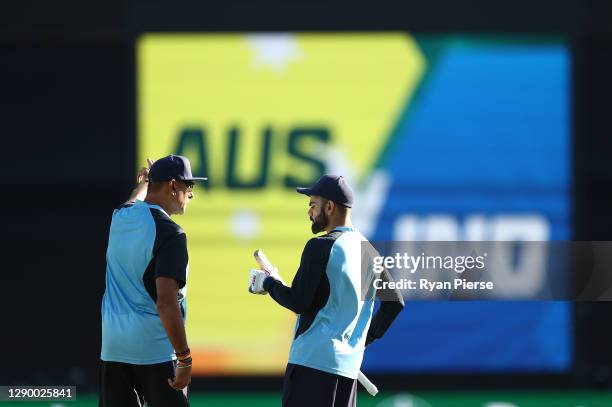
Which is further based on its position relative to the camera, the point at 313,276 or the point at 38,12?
the point at 38,12

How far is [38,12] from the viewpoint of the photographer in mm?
8742

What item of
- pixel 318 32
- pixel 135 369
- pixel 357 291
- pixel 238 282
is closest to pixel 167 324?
pixel 135 369

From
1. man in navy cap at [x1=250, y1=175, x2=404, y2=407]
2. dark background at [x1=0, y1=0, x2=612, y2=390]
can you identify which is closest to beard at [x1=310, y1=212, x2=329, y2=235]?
man in navy cap at [x1=250, y1=175, x2=404, y2=407]

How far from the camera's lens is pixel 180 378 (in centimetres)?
485

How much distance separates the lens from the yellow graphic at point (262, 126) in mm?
8609

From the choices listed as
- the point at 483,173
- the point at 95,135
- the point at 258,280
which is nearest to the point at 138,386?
the point at 258,280

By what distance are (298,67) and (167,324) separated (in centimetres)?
426

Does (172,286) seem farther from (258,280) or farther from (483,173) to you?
(483,173)

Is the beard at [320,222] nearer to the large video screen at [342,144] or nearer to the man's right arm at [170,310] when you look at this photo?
the man's right arm at [170,310]

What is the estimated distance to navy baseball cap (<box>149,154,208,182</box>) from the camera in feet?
16.5

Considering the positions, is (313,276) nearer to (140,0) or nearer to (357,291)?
(357,291)

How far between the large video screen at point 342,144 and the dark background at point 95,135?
0.50 feet

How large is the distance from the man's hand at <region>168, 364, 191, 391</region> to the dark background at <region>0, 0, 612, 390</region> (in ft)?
12.4

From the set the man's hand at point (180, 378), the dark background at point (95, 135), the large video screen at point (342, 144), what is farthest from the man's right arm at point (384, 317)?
the dark background at point (95, 135)
